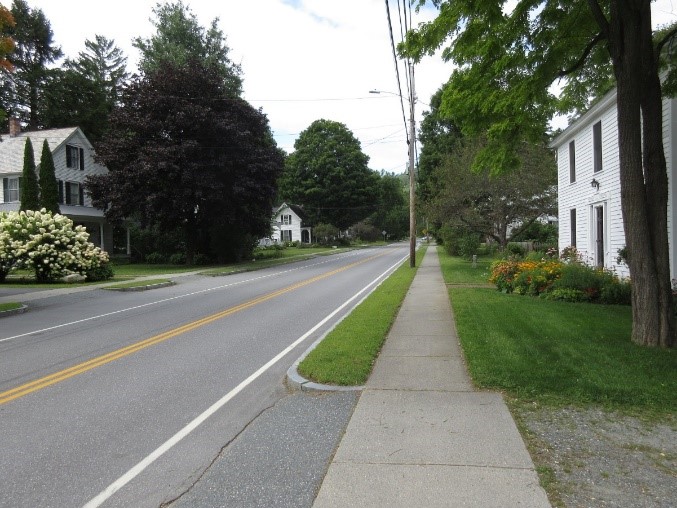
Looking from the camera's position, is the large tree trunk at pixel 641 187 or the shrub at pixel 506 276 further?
the shrub at pixel 506 276

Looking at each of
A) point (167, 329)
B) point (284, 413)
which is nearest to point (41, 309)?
point (167, 329)

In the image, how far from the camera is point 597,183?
16734 mm

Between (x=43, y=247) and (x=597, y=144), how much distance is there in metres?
21.4

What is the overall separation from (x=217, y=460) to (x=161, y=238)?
128ft

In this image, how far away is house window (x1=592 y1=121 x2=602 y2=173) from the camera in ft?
55.3

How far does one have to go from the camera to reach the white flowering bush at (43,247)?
72.1 ft

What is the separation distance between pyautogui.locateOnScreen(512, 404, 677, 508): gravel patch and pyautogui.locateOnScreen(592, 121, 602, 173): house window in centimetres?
1386

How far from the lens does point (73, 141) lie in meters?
39.0

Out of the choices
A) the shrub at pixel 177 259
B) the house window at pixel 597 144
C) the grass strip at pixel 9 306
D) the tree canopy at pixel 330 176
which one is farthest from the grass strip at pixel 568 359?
the tree canopy at pixel 330 176

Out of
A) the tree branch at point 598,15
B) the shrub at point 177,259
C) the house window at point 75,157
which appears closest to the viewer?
the tree branch at point 598,15

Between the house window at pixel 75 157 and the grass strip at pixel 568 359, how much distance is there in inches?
1417

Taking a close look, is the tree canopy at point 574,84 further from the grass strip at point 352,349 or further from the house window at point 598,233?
the house window at point 598,233

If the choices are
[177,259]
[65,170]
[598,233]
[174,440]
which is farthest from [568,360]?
[65,170]

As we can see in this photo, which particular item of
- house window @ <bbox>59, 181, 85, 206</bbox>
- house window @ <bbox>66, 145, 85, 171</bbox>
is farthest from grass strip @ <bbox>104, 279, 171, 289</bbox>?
house window @ <bbox>66, 145, 85, 171</bbox>
